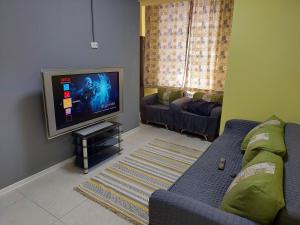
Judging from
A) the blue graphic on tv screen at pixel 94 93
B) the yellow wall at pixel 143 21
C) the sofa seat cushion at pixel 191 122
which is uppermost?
the yellow wall at pixel 143 21

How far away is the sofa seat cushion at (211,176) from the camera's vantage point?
5.15ft

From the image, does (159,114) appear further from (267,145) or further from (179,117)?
(267,145)

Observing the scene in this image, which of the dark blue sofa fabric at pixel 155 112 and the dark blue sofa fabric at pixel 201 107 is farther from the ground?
the dark blue sofa fabric at pixel 201 107

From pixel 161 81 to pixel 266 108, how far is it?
8.03ft

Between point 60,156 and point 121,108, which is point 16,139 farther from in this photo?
point 121,108

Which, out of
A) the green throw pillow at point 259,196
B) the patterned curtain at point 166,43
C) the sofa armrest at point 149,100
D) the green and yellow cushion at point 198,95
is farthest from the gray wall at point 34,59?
the green throw pillow at point 259,196

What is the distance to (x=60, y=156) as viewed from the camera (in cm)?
274

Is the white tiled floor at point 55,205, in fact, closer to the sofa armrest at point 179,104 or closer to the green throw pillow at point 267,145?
the green throw pillow at point 267,145

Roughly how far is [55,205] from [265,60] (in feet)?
9.69

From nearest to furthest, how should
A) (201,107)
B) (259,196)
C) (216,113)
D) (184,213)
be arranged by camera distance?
(259,196)
(184,213)
(216,113)
(201,107)

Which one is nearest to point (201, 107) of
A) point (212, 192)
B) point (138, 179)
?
point (138, 179)

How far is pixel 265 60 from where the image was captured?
2.66 meters

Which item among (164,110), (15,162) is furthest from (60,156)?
(164,110)

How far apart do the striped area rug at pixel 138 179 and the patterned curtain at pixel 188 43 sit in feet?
5.46
